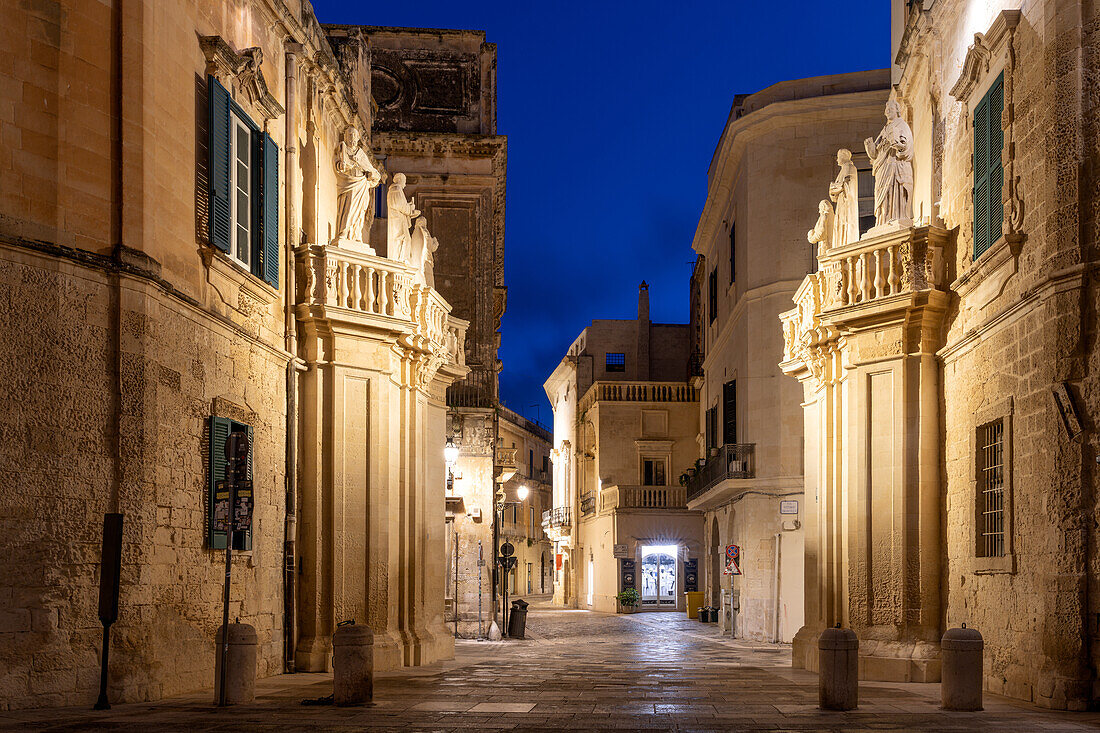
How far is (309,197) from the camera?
66.5 ft

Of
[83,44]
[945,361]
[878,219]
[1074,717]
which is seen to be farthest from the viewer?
[878,219]

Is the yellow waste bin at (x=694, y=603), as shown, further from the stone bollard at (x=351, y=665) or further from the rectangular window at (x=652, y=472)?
the stone bollard at (x=351, y=665)

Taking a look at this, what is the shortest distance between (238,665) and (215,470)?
3180mm

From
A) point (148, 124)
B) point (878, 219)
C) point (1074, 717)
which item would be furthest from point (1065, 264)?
point (148, 124)

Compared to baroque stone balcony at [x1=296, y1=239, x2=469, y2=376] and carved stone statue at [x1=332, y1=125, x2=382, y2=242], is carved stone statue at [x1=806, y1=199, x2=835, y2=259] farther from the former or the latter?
carved stone statue at [x1=332, y1=125, x2=382, y2=242]

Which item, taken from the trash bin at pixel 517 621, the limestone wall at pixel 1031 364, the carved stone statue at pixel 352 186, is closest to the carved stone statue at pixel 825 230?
the limestone wall at pixel 1031 364

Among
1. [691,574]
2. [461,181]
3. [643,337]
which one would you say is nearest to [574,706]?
[461,181]

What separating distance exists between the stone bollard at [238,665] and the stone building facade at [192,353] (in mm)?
871

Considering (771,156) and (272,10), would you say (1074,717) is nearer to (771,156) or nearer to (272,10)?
(272,10)

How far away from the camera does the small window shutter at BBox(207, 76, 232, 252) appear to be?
51.0 feet

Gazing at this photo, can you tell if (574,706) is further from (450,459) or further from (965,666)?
(450,459)

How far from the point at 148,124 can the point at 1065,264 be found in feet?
33.8

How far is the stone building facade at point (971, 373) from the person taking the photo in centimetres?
1327

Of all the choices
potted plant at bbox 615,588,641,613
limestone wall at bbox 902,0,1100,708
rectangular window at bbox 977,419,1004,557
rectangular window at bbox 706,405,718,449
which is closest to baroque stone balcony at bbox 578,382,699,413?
potted plant at bbox 615,588,641,613
